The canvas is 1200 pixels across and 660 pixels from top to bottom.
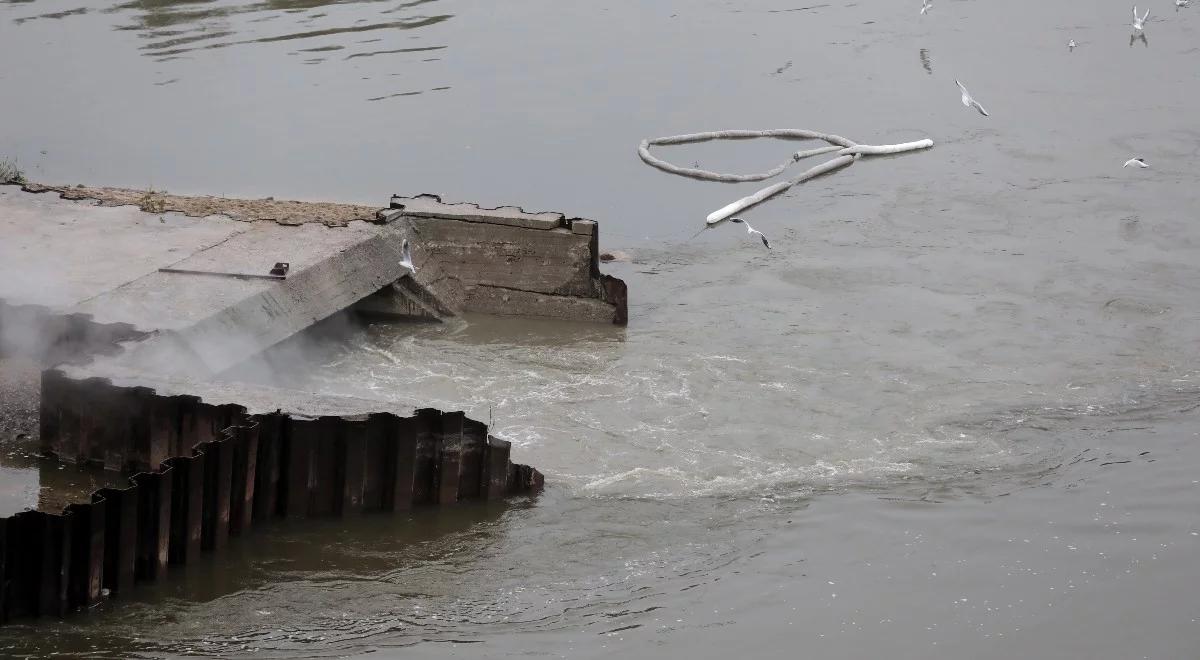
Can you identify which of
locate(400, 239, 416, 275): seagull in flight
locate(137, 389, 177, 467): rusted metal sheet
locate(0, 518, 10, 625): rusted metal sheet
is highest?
locate(400, 239, 416, 275): seagull in flight

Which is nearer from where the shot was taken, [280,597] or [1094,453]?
[280,597]

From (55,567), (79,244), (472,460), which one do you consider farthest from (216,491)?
(79,244)

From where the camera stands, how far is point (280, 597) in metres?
8.98

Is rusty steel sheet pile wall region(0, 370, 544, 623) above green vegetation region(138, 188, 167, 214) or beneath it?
beneath

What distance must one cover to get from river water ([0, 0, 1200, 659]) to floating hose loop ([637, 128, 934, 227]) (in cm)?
20

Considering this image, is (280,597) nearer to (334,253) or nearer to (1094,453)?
(334,253)

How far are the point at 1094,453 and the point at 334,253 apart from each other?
22.7ft

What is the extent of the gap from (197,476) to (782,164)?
13.1m

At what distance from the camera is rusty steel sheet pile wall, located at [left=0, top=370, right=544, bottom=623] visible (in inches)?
332

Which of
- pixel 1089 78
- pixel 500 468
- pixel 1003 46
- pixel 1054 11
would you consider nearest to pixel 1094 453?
pixel 500 468

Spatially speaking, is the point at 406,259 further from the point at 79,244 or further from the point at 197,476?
the point at 197,476

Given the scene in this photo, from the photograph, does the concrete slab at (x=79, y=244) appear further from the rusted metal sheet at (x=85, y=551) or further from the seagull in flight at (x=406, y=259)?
the rusted metal sheet at (x=85, y=551)

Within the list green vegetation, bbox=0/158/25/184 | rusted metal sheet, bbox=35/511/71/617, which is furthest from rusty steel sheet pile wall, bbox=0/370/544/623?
green vegetation, bbox=0/158/25/184

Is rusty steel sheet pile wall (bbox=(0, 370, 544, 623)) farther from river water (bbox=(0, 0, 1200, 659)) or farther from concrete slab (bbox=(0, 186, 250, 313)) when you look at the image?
concrete slab (bbox=(0, 186, 250, 313))
